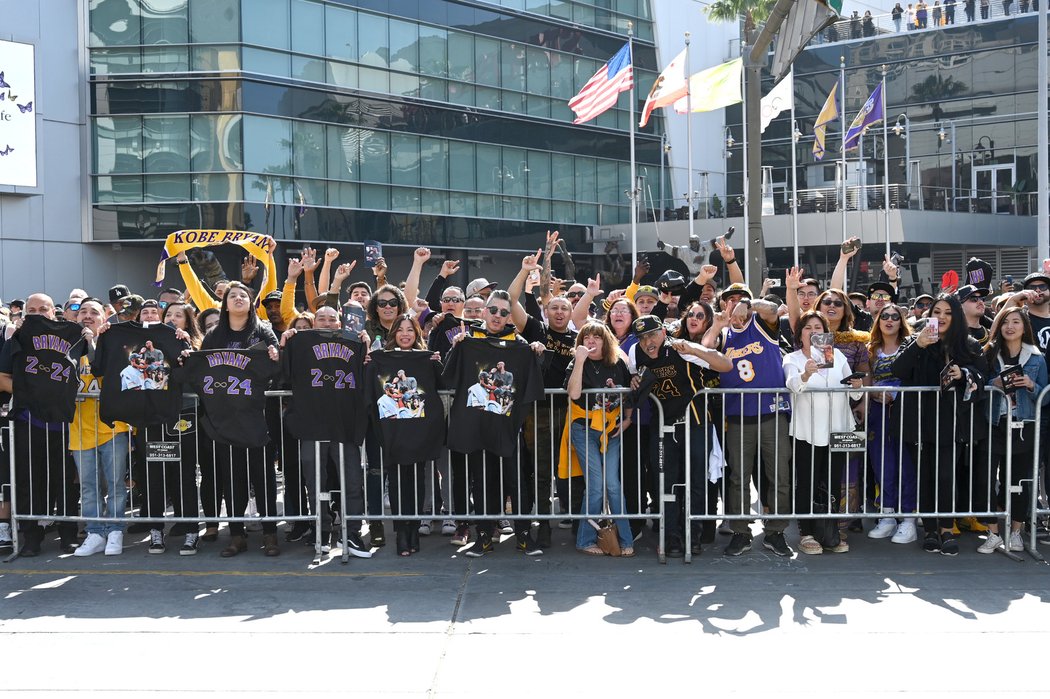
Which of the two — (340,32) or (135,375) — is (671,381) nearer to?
(135,375)

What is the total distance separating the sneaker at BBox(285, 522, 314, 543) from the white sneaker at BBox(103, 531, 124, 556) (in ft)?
4.33

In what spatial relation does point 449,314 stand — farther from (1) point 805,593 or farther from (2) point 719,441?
(1) point 805,593

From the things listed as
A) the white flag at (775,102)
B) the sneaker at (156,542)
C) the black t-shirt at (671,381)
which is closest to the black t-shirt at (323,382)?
the sneaker at (156,542)

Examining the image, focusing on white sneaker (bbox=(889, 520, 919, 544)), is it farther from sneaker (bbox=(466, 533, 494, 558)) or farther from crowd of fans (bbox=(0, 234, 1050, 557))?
sneaker (bbox=(466, 533, 494, 558))

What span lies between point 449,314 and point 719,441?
2.65 meters

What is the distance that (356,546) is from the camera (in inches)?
323

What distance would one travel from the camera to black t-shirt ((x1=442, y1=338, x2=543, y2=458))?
7.99m

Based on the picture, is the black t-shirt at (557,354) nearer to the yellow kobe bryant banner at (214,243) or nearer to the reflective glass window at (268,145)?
the yellow kobe bryant banner at (214,243)

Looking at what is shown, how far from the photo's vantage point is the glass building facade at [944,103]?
41.8m

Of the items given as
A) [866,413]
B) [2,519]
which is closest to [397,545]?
[2,519]

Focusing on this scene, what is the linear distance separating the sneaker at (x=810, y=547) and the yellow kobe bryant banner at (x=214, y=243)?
5.87 metres

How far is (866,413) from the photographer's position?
26.9 feet

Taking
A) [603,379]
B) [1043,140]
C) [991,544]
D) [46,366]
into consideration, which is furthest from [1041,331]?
[1043,140]

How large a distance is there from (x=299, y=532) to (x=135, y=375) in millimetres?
1870
